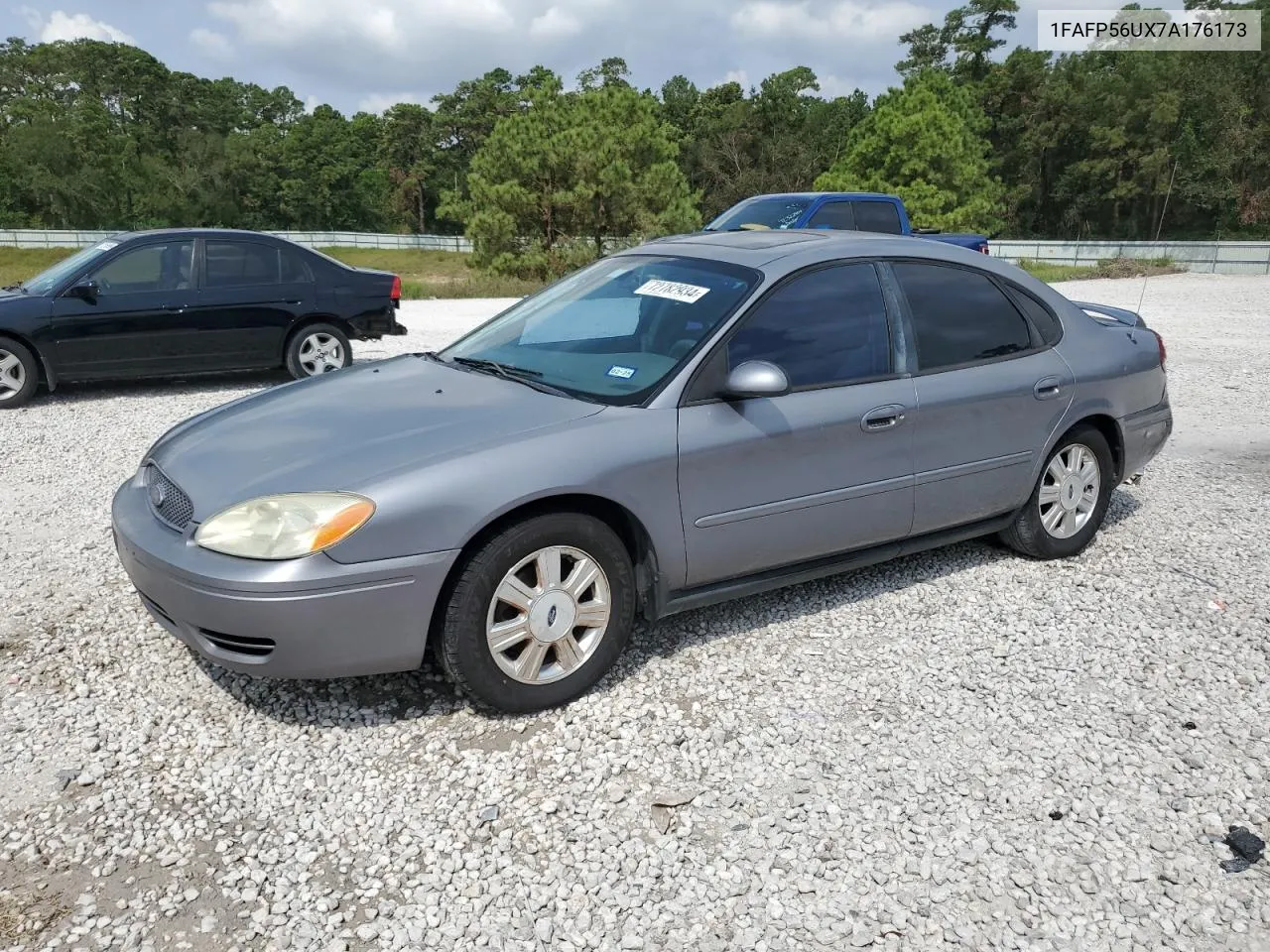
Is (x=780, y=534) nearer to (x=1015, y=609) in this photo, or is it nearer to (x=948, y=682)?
(x=948, y=682)

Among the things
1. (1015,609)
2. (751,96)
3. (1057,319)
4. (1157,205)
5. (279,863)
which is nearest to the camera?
(279,863)

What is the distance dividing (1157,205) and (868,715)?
61102 millimetres

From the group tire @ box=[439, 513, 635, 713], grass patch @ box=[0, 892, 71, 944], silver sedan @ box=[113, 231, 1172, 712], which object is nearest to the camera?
grass patch @ box=[0, 892, 71, 944]

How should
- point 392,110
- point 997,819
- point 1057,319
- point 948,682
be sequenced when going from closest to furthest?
point 997,819
point 948,682
point 1057,319
point 392,110

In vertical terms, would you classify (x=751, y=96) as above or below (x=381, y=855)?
above

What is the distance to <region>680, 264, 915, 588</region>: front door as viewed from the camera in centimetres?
359

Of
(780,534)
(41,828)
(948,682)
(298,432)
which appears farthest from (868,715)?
(41,828)

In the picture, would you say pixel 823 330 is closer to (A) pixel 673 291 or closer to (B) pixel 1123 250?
(A) pixel 673 291

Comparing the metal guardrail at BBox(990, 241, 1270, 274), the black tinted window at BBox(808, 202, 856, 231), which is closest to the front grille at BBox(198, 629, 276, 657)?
the black tinted window at BBox(808, 202, 856, 231)

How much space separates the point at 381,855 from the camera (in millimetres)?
2693

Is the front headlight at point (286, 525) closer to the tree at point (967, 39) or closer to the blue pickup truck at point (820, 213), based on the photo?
the blue pickup truck at point (820, 213)

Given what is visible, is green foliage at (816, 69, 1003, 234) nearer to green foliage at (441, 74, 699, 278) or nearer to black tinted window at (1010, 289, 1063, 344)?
green foliage at (441, 74, 699, 278)

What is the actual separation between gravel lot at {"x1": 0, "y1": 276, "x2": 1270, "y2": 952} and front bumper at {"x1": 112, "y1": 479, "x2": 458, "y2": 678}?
0.34 meters

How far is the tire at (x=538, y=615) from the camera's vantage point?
3.17m
